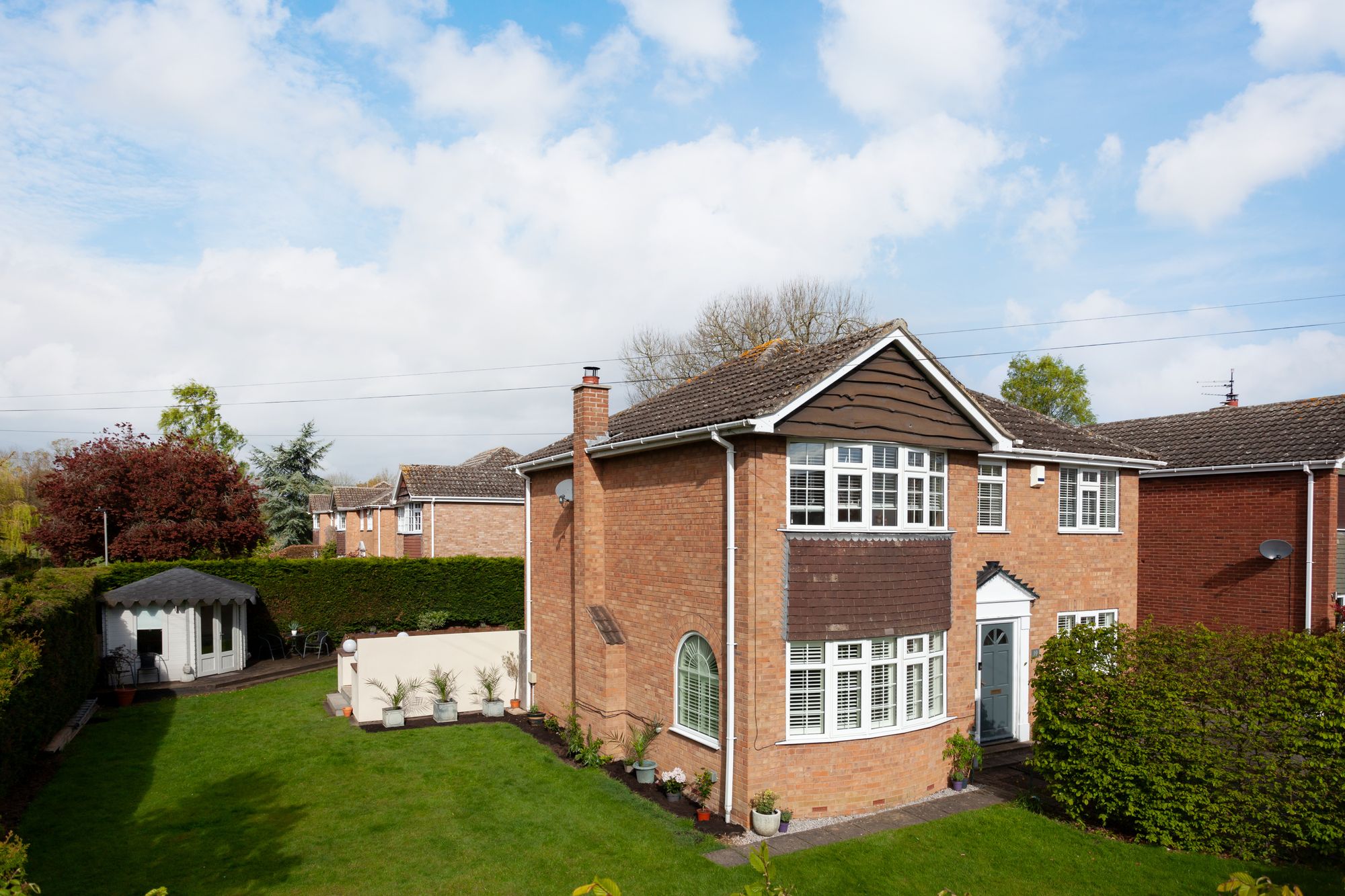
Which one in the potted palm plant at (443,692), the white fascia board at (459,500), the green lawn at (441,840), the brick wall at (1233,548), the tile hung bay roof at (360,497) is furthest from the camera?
the tile hung bay roof at (360,497)

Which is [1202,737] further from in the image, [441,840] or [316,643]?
[316,643]

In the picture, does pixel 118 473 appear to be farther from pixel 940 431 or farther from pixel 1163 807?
pixel 1163 807

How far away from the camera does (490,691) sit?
18.3m

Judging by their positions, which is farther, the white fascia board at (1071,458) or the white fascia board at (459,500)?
the white fascia board at (459,500)

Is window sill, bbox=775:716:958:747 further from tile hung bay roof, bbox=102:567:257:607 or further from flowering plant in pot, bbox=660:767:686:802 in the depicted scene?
tile hung bay roof, bbox=102:567:257:607

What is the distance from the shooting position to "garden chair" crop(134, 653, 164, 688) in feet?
69.9

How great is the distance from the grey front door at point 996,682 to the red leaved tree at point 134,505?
2622 centimetres

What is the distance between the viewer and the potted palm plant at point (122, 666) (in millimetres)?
20484

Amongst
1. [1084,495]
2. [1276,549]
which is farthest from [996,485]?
[1276,549]

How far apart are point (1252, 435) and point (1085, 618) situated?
6.58m

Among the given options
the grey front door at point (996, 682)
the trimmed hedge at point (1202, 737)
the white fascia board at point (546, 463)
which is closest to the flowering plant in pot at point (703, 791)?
the trimmed hedge at point (1202, 737)

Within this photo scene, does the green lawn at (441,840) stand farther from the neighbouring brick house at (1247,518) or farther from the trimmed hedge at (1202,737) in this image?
the neighbouring brick house at (1247,518)

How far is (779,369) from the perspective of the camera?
13242 millimetres

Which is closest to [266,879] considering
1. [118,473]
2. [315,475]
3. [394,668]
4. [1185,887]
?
[394,668]
